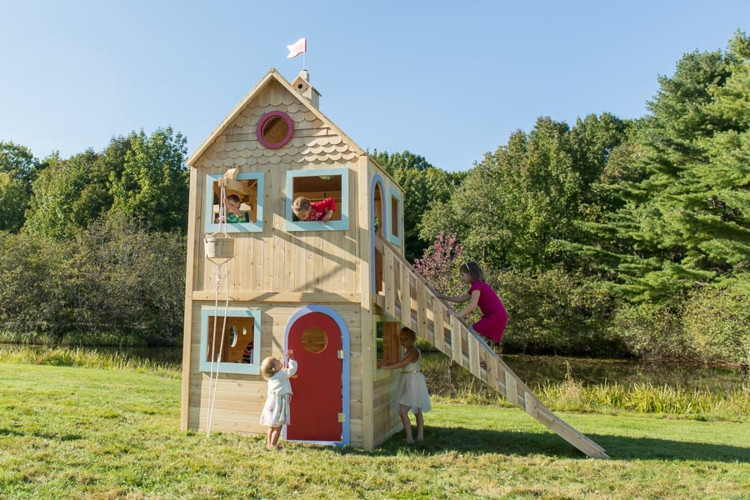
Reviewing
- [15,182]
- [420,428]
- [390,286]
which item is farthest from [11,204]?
[420,428]

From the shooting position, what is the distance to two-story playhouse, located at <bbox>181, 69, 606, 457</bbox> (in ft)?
25.2

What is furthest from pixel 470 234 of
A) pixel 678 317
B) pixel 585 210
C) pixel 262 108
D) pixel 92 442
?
pixel 92 442

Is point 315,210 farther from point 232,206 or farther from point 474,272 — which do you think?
point 474,272

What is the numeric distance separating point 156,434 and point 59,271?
25.9m

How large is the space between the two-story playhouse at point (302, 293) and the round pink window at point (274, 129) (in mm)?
21

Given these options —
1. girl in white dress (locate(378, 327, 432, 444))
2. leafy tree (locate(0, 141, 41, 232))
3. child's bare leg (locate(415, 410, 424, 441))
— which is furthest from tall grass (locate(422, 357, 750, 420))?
leafy tree (locate(0, 141, 41, 232))

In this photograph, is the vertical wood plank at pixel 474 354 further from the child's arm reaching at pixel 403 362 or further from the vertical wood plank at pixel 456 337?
the child's arm reaching at pixel 403 362

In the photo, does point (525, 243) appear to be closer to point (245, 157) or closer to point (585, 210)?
point (585, 210)

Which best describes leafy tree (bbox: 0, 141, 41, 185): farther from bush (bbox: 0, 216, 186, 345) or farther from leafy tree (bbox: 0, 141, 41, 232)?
bush (bbox: 0, 216, 186, 345)

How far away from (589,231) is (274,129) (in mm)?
27186

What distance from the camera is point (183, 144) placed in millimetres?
45875

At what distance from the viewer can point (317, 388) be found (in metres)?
7.74

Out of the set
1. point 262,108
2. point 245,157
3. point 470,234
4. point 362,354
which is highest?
point 470,234

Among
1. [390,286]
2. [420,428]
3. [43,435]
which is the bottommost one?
[420,428]
